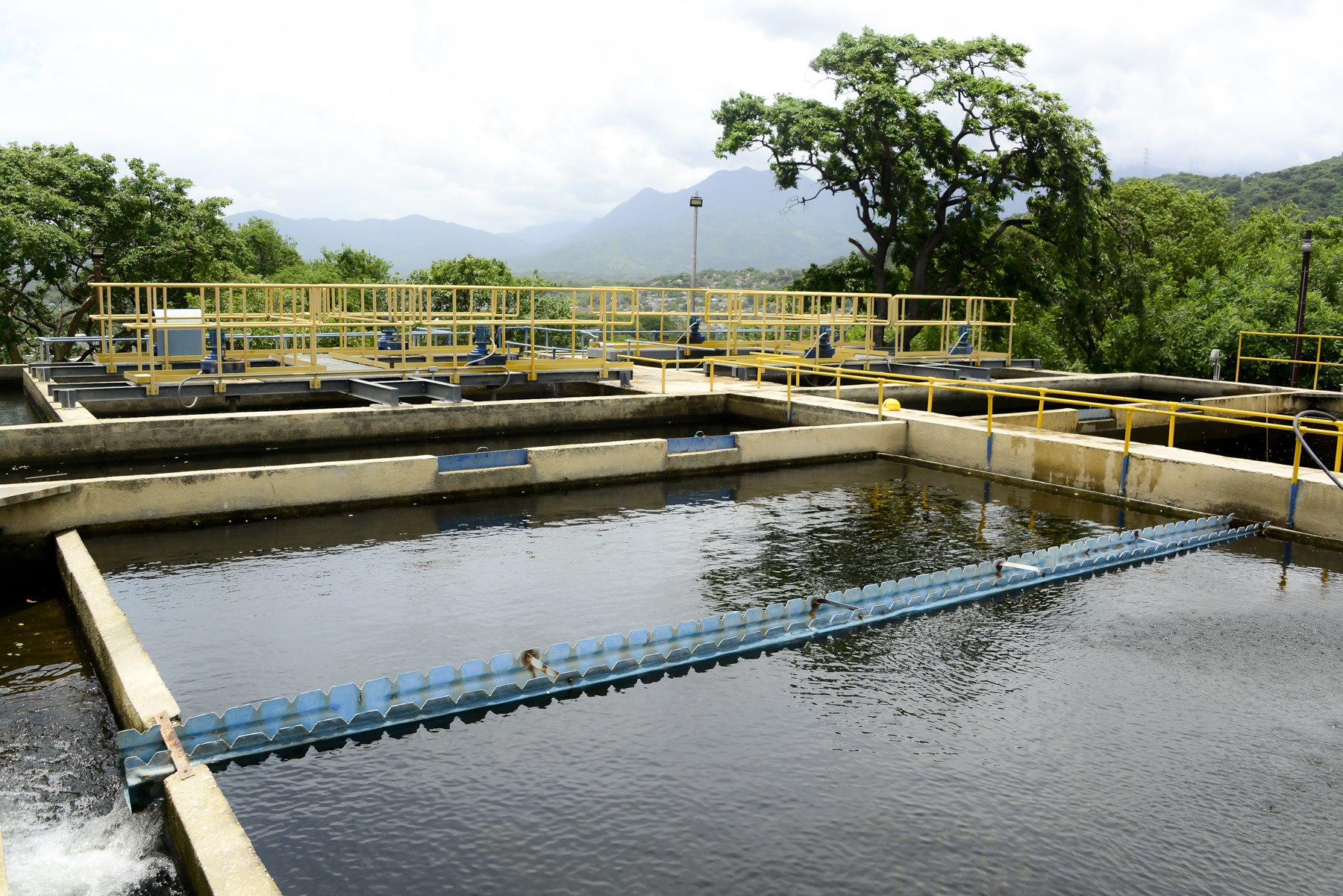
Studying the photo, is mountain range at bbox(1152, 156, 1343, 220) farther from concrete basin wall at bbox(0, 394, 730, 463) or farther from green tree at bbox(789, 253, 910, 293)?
concrete basin wall at bbox(0, 394, 730, 463)

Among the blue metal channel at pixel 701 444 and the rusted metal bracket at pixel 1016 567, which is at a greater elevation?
the blue metal channel at pixel 701 444

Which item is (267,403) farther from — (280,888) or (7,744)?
(280,888)

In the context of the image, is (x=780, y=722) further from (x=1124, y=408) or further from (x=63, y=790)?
(x=1124, y=408)

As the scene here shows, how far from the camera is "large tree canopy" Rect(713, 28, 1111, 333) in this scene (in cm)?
3353

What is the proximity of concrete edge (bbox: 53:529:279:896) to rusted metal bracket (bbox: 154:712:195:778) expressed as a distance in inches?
1.5

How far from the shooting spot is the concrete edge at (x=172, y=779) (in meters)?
4.74

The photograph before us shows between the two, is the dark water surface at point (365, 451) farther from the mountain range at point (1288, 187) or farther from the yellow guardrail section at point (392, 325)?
the mountain range at point (1288, 187)

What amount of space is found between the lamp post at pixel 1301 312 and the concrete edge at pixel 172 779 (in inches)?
1015

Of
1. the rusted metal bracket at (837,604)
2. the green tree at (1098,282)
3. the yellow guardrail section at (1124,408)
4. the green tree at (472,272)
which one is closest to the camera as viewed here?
the rusted metal bracket at (837,604)

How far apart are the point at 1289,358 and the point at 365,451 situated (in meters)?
24.3

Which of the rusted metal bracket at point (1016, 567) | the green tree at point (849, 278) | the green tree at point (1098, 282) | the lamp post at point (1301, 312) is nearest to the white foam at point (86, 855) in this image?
the rusted metal bracket at point (1016, 567)

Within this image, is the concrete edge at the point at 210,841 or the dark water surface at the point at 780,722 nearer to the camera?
the concrete edge at the point at 210,841

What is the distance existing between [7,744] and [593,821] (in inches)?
149

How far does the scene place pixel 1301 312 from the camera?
26.2 meters
